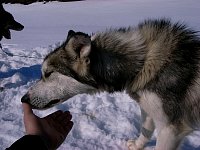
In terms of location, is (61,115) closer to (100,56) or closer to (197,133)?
(100,56)

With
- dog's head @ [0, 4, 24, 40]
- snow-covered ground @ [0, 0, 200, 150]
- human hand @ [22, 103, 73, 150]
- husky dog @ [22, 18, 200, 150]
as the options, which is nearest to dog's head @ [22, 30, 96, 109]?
husky dog @ [22, 18, 200, 150]

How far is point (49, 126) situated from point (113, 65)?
695 millimetres

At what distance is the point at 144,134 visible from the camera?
9.93 feet

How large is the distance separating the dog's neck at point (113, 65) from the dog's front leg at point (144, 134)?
55cm

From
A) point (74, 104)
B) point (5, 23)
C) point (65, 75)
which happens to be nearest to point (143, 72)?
point (65, 75)

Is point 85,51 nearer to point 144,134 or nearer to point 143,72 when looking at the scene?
point 143,72

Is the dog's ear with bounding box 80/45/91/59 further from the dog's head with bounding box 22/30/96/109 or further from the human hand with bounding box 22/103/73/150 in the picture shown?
the human hand with bounding box 22/103/73/150

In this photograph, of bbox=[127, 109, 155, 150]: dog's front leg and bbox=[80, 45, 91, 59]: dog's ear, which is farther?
bbox=[127, 109, 155, 150]: dog's front leg

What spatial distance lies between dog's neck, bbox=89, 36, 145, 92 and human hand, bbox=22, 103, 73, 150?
41cm

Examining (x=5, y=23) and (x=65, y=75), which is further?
(x=5, y=23)

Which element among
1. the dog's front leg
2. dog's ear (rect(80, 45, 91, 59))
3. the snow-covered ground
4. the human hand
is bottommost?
the snow-covered ground

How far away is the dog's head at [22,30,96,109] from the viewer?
246 centimetres

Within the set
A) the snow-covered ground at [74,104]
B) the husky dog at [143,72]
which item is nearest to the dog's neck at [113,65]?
→ the husky dog at [143,72]

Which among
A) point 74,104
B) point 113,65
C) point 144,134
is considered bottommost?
point 74,104
